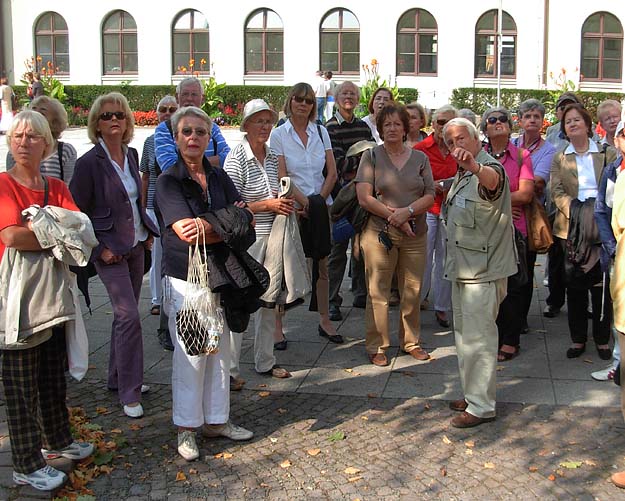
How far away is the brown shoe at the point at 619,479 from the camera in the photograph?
4.32 meters

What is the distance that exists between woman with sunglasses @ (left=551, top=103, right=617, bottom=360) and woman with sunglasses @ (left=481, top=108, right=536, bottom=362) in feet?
1.33

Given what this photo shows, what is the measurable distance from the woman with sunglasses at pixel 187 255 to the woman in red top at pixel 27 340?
58cm

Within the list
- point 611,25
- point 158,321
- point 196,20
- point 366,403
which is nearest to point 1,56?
point 196,20

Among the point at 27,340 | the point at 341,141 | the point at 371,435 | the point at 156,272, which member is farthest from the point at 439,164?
the point at 27,340

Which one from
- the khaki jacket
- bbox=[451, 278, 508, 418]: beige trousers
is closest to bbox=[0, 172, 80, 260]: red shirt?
bbox=[451, 278, 508, 418]: beige trousers

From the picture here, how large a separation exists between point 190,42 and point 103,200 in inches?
1178

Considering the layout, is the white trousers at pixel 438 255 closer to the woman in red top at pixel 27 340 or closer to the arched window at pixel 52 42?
the woman in red top at pixel 27 340

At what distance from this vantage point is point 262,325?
20.0 feet

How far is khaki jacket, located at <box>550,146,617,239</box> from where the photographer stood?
6.54 m

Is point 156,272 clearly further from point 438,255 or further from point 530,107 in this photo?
point 530,107

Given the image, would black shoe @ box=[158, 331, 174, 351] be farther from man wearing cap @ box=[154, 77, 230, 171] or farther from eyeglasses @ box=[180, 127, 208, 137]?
eyeglasses @ box=[180, 127, 208, 137]

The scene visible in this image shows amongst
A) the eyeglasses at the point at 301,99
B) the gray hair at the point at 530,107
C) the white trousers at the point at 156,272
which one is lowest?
the white trousers at the point at 156,272

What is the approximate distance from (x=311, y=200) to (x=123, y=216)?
1.63 metres

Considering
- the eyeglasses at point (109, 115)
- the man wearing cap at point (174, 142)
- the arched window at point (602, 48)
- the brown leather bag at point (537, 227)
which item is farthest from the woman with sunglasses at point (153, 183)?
the arched window at point (602, 48)
